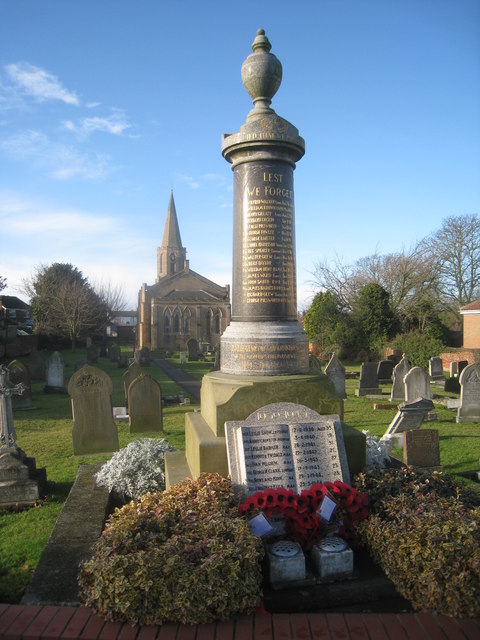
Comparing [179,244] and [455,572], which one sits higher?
[179,244]

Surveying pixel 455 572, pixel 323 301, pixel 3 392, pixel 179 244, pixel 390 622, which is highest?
pixel 179 244

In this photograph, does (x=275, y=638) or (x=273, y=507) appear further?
(x=273, y=507)

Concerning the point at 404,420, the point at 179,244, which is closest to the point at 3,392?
the point at 404,420

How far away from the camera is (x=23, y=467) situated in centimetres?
628

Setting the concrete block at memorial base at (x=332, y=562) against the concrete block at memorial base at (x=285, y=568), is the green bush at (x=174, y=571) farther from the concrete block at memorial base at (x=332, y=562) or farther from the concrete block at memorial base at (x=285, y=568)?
the concrete block at memorial base at (x=332, y=562)

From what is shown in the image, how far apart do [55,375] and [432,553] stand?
16.0 meters

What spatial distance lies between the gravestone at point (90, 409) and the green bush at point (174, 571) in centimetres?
536

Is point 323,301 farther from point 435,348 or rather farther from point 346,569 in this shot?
point 346,569

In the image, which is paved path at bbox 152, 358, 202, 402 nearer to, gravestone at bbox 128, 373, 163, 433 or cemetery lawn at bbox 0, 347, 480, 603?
cemetery lawn at bbox 0, 347, 480, 603

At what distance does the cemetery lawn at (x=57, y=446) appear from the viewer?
15.6 ft

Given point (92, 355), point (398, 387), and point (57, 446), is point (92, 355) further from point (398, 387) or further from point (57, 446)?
point (398, 387)

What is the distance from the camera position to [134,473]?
231 inches

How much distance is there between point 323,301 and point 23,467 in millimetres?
27287

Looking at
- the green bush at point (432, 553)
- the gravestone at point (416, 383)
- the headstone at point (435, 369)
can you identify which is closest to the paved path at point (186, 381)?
the gravestone at point (416, 383)
